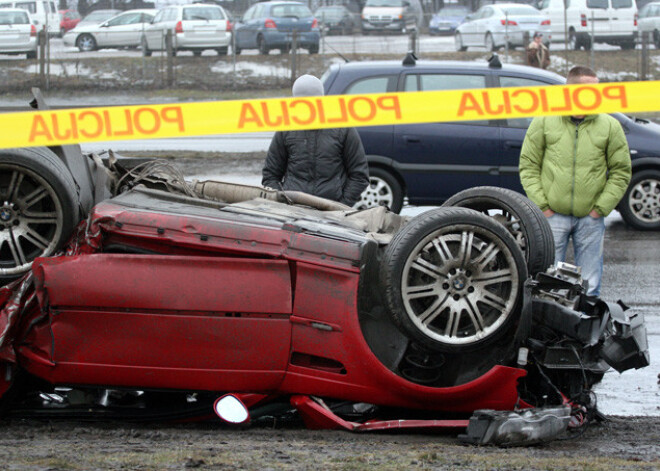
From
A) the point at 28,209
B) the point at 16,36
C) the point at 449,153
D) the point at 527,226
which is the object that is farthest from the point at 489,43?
the point at 28,209

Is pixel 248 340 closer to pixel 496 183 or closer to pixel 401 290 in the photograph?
pixel 401 290

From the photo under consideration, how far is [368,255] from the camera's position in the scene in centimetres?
463

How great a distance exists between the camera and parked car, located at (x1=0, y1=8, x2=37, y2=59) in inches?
1018

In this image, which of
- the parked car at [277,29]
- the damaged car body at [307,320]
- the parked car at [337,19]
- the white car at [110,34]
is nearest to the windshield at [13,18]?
the white car at [110,34]

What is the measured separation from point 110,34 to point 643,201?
836 inches

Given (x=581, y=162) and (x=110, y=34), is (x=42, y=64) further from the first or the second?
(x=581, y=162)

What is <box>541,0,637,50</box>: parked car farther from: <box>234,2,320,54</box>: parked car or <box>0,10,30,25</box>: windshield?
<box>0,10,30,25</box>: windshield

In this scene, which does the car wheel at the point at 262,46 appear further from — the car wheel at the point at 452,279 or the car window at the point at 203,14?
the car wheel at the point at 452,279

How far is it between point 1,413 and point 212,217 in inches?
60.7

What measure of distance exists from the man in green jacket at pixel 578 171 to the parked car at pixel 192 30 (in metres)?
21.8

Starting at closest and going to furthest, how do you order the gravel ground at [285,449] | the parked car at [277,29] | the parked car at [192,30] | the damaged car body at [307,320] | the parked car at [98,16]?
the gravel ground at [285,449] → the damaged car body at [307,320] → the parked car at [192,30] → the parked car at [277,29] → the parked car at [98,16]

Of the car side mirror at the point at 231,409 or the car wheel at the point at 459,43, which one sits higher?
the car wheel at the point at 459,43

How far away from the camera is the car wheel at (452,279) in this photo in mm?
4582

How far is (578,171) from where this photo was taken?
6.52 meters
